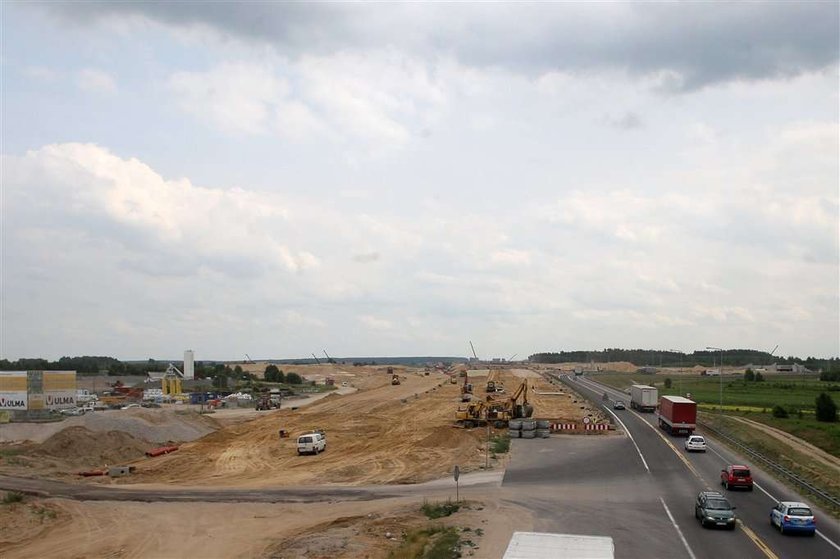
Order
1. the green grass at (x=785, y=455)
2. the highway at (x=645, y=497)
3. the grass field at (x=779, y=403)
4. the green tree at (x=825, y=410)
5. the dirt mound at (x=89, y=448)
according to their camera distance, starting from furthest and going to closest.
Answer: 1. the green tree at (x=825, y=410)
2. the grass field at (x=779, y=403)
3. the dirt mound at (x=89, y=448)
4. the green grass at (x=785, y=455)
5. the highway at (x=645, y=497)

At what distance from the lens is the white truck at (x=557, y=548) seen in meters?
22.5

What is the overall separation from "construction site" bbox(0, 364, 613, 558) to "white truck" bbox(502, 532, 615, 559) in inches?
326

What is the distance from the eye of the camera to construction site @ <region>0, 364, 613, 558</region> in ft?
135

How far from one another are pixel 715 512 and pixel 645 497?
9406 mm

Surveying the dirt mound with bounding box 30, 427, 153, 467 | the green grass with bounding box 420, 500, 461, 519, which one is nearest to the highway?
the green grass with bounding box 420, 500, 461, 519

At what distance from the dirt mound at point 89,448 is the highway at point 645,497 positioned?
3897 centimetres

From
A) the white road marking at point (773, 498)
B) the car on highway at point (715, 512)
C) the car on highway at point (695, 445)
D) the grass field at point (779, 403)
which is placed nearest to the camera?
the white road marking at point (773, 498)

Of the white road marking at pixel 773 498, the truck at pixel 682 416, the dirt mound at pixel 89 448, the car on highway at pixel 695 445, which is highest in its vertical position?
the truck at pixel 682 416

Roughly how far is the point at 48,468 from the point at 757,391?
128970mm

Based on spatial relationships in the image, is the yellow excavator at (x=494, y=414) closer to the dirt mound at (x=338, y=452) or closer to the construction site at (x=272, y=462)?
the construction site at (x=272, y=462)

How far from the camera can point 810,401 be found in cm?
12381

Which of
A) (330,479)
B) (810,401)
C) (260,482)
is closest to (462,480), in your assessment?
(330,479)

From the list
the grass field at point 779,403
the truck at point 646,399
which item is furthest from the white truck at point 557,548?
the truck at point 646,399

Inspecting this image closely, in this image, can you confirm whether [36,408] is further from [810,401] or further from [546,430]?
[810,401]
